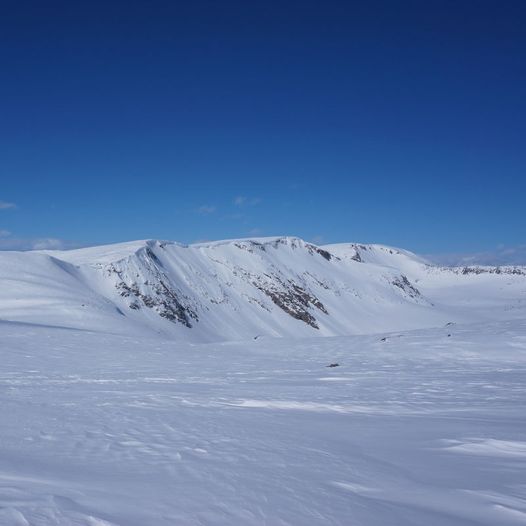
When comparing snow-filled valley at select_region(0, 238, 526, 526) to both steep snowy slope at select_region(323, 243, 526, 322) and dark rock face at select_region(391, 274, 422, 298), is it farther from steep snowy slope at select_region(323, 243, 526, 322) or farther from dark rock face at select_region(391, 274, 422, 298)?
dark rock face at select_region(391, 274, 422, 298)

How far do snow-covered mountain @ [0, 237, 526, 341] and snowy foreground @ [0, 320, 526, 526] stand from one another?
21338 millimetres

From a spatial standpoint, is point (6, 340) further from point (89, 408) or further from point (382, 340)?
point (382, 340)

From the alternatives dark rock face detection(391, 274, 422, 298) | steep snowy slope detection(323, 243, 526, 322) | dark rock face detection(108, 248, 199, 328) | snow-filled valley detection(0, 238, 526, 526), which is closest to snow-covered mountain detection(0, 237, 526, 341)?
dark rock face detection(108, 248, 199, 328)

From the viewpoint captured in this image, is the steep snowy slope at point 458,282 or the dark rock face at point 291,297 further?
the steep snowy slope at point 458,282

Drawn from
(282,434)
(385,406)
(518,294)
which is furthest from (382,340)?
(518,294)

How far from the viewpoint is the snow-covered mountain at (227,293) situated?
122 feet

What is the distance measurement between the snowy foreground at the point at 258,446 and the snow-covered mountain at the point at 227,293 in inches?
840

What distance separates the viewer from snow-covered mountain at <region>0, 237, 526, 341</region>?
122 ft

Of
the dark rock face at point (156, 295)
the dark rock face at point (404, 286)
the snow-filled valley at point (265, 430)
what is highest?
the dark rock face at point (404, 286)

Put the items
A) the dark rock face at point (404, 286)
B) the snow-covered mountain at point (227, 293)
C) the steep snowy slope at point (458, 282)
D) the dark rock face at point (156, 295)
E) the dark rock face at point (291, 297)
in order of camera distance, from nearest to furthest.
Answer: the snow-covered mountain at point (227, 293)
the dark rock face at point (156, 295)
the dark rock face at point (291, 297)
the steep snowy slope at point (458, 282)
the dark rock face at point (404, 286)

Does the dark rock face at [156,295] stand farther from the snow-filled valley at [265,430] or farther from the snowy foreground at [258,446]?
the snowy foreground at [258,446]

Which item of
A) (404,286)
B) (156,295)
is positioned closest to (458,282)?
(404,286)

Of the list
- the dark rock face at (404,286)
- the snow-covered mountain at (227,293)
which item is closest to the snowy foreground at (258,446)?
the snow-covered mountain at (227,293)

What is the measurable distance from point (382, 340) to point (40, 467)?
18.3 metres
